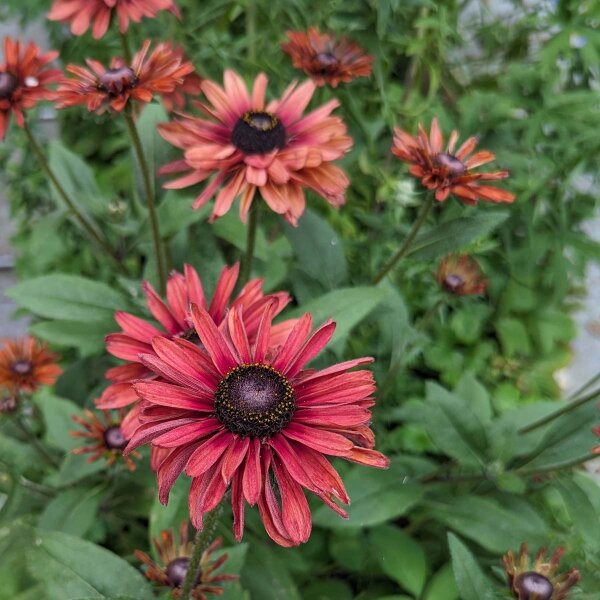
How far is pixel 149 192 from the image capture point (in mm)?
838

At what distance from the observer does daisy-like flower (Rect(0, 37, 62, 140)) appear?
84 centimetres

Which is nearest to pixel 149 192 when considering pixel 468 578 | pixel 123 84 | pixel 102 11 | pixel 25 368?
pixel 123 84

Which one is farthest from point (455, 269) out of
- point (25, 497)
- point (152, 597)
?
point (25, 497)

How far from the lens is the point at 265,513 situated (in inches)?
19.7

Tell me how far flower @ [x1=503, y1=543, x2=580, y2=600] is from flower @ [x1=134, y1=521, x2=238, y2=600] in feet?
0.96

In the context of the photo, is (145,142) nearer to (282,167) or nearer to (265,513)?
(282,167)

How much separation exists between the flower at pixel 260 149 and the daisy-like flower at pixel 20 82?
7.5 inches

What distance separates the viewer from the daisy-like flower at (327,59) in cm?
98

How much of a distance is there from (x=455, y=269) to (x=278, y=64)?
0.57 metres

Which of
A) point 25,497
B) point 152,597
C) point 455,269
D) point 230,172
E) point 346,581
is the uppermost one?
point 230,172

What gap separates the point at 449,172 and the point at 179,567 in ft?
1.79

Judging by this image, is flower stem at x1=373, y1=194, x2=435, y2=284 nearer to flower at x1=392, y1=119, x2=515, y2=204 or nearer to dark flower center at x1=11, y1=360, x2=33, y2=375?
flower at x1=392, y1=119, x2=515, y2=204

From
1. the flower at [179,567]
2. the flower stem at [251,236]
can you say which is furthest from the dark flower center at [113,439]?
the flower stem at [251,236]

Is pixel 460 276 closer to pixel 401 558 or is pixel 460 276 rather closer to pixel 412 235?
pixel 412 235
